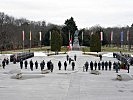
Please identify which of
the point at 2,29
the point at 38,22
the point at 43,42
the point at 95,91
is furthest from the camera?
the point at 38,22

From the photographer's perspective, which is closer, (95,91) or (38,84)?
(95,91)

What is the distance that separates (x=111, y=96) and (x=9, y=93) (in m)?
5.49

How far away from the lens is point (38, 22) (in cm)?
18175

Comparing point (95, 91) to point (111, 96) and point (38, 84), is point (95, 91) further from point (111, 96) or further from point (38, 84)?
point (38, 84)

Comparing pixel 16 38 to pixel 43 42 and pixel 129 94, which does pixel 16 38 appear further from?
pixel 129 94

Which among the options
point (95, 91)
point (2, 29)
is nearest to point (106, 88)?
point (95, 91)

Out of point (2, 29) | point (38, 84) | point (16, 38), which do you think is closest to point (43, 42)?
point (16, 38)

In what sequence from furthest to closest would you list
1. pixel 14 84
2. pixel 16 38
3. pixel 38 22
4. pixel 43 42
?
1. pixel 38 22
2. pixel 43 42
3. pixel 16 38
4. pixel 14 84

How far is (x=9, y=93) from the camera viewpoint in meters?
19.0

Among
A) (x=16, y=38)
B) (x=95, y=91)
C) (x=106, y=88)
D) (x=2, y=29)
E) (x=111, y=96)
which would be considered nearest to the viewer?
(x=111, y=96)

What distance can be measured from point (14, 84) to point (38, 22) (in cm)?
16012

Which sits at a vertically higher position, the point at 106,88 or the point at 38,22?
the point at 38,22

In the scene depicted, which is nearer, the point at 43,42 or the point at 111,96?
the point at 111,96

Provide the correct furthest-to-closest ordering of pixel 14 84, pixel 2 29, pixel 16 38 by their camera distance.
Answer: pixel 16 38
pixel 2 29
pixel 14 84
